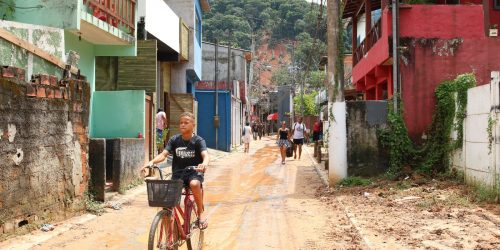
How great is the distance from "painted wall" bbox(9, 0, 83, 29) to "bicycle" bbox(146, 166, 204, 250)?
637cm

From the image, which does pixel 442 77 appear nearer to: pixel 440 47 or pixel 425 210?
pixel 440 47

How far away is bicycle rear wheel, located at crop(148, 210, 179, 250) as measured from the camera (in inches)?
206

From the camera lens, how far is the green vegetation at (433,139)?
39.1 feet

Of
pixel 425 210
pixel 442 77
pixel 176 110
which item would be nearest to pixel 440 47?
pixel 442 77

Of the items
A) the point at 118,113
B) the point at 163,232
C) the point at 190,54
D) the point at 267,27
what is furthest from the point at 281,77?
the point at 163,232

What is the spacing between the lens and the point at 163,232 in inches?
215

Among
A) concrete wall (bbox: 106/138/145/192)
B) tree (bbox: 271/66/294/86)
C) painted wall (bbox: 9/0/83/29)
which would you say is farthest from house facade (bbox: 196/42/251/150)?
tree (bbox: 271/66/294/86)

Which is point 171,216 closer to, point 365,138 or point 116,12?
point 365,138

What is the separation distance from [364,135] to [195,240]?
7494 mm

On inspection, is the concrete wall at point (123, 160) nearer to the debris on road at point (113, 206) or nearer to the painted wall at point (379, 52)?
the debris on road at point (113, 206)

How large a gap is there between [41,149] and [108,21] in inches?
226

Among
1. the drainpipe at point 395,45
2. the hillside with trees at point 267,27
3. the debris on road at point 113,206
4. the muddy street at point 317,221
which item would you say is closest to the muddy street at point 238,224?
the muddy street at point 317,221

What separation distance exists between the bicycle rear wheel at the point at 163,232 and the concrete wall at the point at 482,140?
18.4ft

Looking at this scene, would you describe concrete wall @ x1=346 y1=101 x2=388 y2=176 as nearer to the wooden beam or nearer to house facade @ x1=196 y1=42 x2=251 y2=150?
the wooden beam
